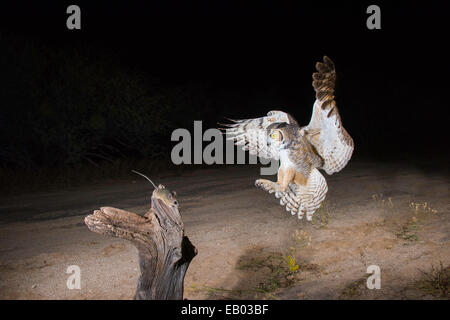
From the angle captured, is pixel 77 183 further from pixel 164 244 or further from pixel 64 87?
pixel 164 244

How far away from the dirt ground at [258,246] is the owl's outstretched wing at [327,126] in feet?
3.71

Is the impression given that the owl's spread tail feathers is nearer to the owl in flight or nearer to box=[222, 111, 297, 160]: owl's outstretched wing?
the owl in flight

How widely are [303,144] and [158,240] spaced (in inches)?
64.4

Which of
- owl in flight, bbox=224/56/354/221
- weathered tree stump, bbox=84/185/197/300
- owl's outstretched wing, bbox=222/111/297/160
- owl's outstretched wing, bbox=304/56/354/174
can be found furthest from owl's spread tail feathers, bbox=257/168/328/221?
weathered tree stump, bbox=84/185/197/300

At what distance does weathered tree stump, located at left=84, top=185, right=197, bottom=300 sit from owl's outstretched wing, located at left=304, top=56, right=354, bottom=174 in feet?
4.83

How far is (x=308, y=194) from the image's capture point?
417cm

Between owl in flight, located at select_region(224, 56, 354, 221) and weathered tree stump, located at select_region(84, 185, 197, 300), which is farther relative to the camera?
owl in flight, located at select_region(224, 56, 354, 221)

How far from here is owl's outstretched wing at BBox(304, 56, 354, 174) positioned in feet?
10.8

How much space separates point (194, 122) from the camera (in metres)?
13.7

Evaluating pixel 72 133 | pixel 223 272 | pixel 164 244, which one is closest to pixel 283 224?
pixel 223 272

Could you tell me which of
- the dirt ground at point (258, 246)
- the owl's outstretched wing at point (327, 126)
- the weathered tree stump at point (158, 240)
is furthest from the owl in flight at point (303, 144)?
the weathered tree stump at point (158, 240)

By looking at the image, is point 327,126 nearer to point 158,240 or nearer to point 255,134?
point 255,134

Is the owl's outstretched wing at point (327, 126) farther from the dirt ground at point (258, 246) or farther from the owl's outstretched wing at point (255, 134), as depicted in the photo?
the dirt ground at point (258, 246)

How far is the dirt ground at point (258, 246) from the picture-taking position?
3766mm
